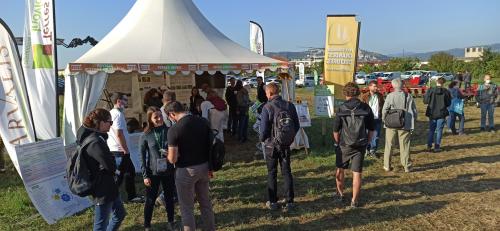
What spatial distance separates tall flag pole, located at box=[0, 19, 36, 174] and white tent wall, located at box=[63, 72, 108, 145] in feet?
7.87

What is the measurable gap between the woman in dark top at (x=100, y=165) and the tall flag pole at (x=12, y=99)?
196cm

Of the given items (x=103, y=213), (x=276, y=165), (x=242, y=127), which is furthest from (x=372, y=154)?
(x=103, y=213)

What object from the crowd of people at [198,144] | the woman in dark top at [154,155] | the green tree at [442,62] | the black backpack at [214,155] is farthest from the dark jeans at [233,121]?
the green tree at [442,62]

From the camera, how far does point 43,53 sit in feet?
18.3

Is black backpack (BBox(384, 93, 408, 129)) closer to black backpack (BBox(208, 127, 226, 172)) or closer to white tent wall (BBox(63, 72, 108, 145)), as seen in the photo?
black backpack (BBox(208, 127, 226, 172))

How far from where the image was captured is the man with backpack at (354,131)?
4.96m

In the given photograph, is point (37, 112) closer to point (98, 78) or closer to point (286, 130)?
point (98, 78)

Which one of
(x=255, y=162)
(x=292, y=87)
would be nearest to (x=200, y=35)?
(x=292, y=87)

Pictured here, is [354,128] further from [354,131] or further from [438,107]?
[438,107]

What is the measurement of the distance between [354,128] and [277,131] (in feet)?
3.09

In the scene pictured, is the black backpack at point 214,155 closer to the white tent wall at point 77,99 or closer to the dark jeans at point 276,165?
the dark jeans at point 276,165

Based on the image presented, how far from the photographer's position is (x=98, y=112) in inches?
142

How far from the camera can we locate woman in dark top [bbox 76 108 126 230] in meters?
3.41

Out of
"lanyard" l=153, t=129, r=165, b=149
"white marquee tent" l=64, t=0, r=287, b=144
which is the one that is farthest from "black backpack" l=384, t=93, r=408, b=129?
"lanyard" l=153, t=129, r=165, b=149
